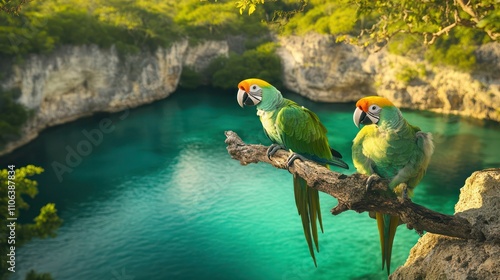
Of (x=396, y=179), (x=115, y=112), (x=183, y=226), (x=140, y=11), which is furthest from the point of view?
(x=140, y=11)

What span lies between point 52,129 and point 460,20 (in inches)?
814

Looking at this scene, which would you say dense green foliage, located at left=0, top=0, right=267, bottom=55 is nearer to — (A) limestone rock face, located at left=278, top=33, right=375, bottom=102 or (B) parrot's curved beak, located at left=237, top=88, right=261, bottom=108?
(A) limestone rock face, located at left=278, top=33, right=375, bottom=102

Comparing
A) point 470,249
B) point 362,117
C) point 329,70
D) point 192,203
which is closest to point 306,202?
point 362,117

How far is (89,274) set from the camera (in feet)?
36.0

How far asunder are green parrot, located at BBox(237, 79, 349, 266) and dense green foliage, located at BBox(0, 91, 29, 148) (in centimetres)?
1642

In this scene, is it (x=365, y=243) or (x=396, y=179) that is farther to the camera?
(x=365, y=243)

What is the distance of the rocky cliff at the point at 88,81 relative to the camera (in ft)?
66.5

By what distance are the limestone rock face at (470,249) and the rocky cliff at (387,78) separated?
756 inches

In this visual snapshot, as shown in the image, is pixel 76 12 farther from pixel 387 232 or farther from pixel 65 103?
pixel 387 232

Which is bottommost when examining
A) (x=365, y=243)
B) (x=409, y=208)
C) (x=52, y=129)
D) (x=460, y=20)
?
(x=365, y=243)

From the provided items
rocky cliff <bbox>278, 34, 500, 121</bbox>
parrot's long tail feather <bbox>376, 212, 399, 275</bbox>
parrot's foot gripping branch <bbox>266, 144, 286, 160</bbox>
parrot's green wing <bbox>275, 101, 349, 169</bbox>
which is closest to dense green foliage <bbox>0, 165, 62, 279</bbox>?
parrot's foot gripping branch <bbox>266, 144, 286, 160</bbox>

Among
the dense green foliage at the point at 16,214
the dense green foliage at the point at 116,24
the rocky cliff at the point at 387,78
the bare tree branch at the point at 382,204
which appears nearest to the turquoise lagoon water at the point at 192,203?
the rocky cliff at the point at 387,78

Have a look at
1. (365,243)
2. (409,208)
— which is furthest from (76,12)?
(409,208)

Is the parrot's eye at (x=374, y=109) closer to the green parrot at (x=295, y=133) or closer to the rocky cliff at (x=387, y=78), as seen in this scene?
the green parrot at (x=295, y=133)
